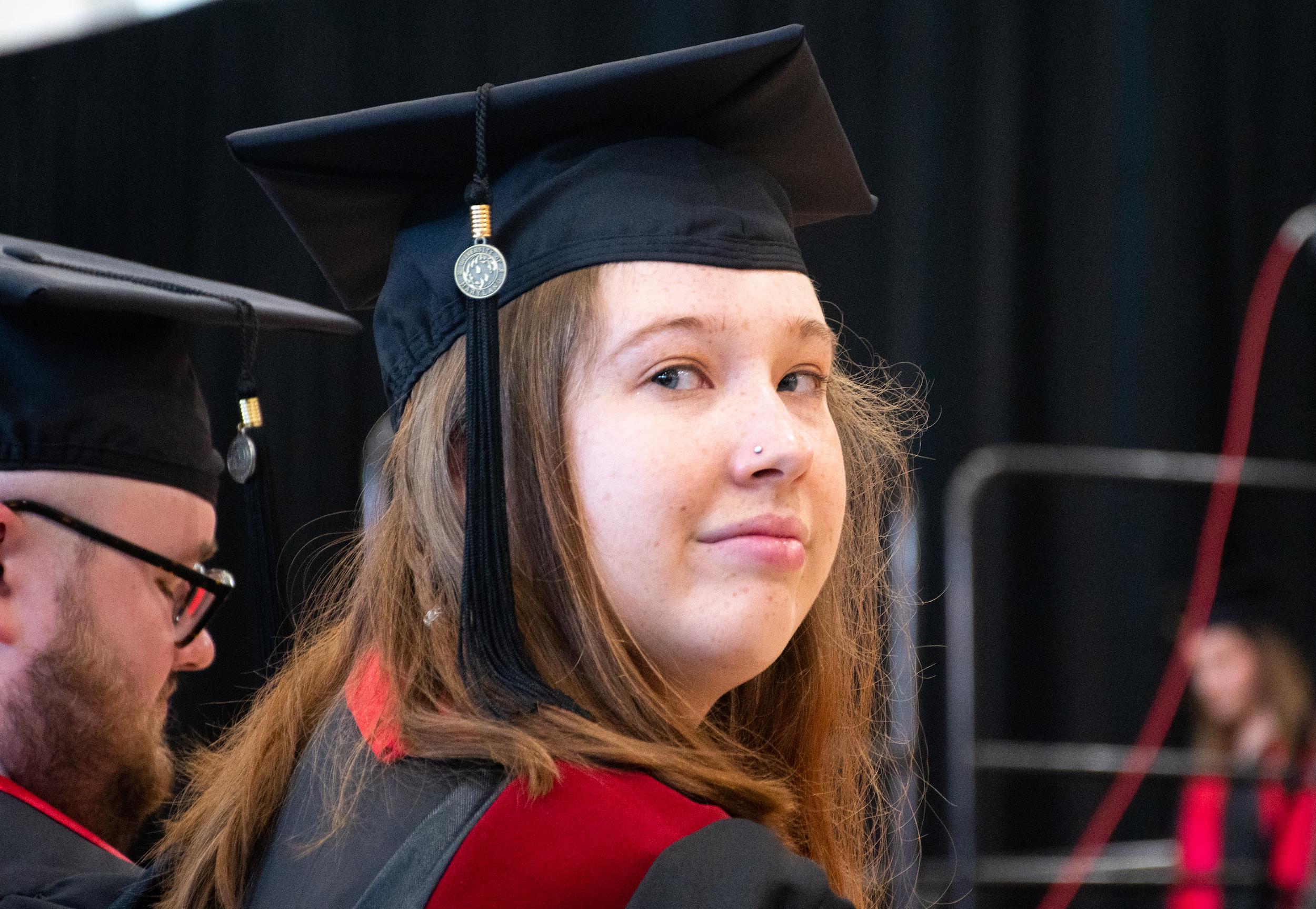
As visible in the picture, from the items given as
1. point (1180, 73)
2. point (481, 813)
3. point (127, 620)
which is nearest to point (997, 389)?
point (1180, 73)

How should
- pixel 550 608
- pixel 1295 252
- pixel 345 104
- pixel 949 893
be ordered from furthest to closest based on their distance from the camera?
1. pixel 345 104
2. pixel 1295 252
3. pixel 949 893
4. pixel 550 608

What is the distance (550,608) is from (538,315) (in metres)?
0.20

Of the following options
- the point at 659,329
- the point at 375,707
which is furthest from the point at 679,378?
the point at 375,707

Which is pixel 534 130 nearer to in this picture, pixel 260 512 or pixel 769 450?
pixel 769 450

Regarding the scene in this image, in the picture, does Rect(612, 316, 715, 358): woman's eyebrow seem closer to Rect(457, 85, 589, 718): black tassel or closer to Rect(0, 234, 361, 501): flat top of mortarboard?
Rect(457, 85, 589, 718): black tassel

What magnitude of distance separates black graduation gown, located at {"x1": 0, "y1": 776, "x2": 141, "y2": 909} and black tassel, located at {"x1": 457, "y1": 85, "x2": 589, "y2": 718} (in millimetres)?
420

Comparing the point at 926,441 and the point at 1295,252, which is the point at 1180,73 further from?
the point at 926,441

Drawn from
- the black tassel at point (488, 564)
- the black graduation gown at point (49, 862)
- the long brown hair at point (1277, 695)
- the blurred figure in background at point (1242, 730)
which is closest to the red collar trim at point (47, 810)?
the black graduation gown at point (49, 862)

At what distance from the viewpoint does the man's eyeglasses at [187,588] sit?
4.27 feet

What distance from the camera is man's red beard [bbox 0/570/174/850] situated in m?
1.25

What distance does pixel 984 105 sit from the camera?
333cm

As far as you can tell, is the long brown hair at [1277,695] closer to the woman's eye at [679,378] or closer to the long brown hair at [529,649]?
the long brown hair at [529,649]

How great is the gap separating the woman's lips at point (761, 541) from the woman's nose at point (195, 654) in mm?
717

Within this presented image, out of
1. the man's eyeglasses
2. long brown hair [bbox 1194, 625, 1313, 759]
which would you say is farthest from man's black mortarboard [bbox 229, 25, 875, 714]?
long brown hair [bbox 1194, 625, 1313, 759]
